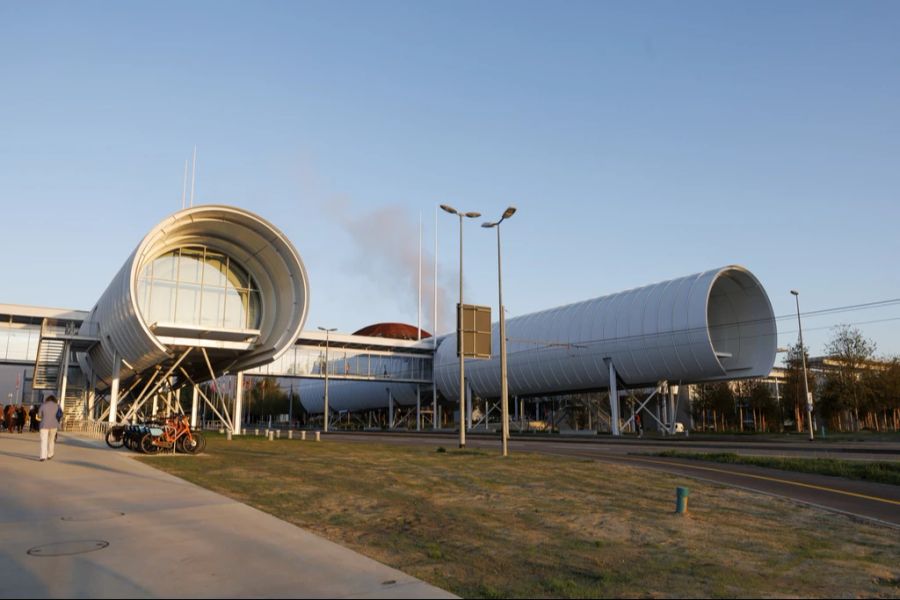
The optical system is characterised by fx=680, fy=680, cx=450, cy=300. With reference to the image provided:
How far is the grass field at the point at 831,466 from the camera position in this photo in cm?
1878

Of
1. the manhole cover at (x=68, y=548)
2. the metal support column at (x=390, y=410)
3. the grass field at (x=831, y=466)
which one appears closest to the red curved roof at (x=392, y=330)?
the metal support column at (x=390, y=410)

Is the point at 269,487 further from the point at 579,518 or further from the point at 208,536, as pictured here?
the point at 579,518

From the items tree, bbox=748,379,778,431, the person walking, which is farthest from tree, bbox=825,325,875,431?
the person walking

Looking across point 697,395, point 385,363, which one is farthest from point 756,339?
point 385,363

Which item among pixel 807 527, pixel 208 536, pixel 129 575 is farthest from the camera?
pixel 807 527

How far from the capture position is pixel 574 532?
32.6 feet

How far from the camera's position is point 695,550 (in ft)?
Result: 29.0

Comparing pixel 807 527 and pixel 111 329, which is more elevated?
pixel 111 329

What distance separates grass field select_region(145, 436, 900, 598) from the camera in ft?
23.4

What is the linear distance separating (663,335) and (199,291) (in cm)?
3308

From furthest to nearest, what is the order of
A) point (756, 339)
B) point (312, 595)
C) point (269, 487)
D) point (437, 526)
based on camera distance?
point (756, 339)
point (269, 487)
point (437, 526)
point (312, 595)

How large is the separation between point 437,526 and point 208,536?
130 inches

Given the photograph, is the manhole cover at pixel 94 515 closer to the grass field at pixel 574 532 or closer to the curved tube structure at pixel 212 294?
the grass field at pixel 574 532

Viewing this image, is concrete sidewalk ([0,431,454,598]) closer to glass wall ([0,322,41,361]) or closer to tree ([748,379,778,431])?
glass wall ([0,322,41,361])
